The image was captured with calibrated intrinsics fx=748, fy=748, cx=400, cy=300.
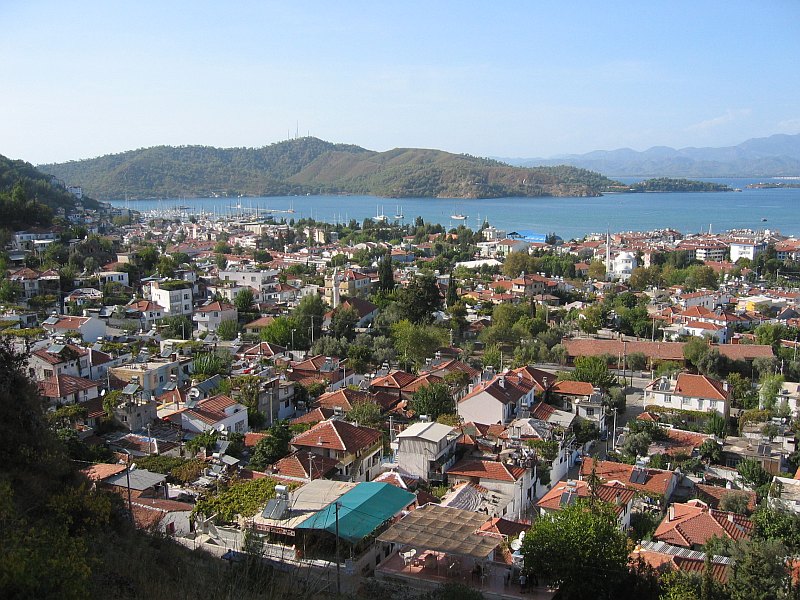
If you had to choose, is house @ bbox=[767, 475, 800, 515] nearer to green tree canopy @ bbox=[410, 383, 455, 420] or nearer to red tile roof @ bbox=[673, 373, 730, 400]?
red tile roof @ bbox=[673, 373, 730, 400]

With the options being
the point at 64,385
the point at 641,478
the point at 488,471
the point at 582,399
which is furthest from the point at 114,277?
the point at 641,478

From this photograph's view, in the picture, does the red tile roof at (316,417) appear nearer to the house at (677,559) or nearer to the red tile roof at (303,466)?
the red tile roof at (303,466)

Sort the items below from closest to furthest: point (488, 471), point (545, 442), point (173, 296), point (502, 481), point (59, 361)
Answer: point (502, 481) < point (488, 471) < point (545, 442) < point (59, 361) < point (173, 296)

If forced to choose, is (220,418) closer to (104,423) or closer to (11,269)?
(104,423)

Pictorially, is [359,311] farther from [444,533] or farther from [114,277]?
[444,533]

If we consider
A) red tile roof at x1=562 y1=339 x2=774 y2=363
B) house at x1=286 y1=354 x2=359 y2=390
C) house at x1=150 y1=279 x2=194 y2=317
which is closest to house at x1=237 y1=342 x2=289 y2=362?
house at x1=286 y1=354 x2=359 y2=390

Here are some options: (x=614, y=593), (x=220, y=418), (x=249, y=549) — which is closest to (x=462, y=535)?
(x=614, y=593)
